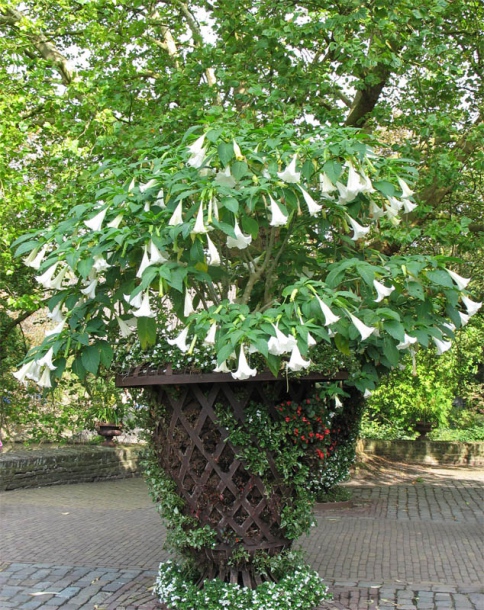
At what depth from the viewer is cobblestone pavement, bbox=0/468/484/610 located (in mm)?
5406

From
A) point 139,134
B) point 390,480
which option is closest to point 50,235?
point 139,134

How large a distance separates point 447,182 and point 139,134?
12.8 ft

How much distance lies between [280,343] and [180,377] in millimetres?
1188

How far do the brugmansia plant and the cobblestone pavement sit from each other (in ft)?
6.84

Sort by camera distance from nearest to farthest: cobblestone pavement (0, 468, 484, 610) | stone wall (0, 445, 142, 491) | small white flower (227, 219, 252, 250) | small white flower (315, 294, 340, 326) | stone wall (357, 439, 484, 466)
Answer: small white flower (315, 294, 340, 326) → small white flower (227, 219, 252, 250) → cobblestone pavement (0, 468, 484, 610) → stone wall (0, 445, 142, 491) → stone wall (357, 439, 484, 466)


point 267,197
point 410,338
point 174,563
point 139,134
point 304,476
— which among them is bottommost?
point 174,563

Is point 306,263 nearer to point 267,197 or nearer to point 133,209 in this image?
point 267,197

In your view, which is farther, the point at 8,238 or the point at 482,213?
the point at 482,213

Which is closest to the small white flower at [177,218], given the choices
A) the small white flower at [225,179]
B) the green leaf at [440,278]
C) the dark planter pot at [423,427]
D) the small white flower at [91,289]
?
the small white flower at [225,179]

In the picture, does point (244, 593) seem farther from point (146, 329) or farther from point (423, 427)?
point (423, 427)

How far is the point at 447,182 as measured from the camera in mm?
8836

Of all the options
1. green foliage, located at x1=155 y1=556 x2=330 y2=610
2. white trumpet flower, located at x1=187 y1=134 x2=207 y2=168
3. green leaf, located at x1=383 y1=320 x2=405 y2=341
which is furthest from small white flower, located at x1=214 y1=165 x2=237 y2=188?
green foliage, located at x1=155 y1=556 x2=330 y2=610

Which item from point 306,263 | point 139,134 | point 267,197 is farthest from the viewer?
point 139,134

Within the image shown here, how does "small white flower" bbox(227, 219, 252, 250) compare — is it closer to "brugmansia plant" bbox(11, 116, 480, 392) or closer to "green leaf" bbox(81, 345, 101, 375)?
"brugmansia plant" bbox(11, 116, 480, 392)
